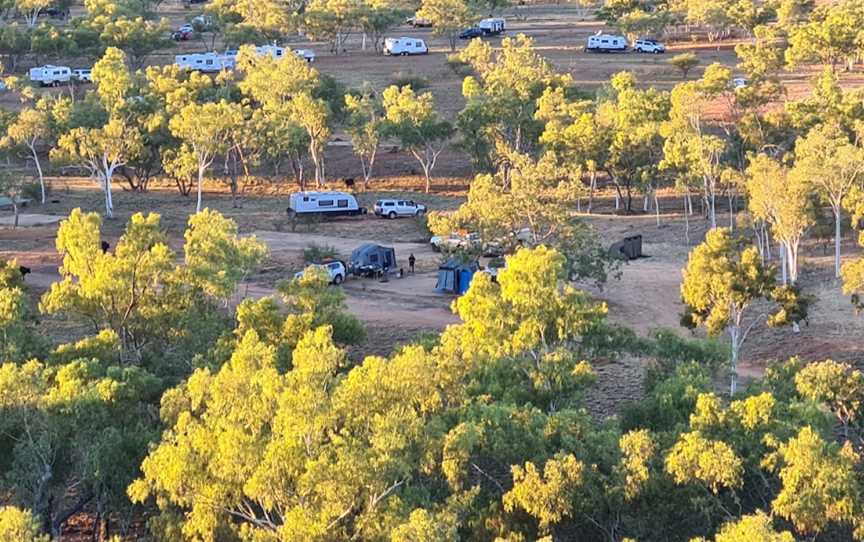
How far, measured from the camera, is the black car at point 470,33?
324 feet

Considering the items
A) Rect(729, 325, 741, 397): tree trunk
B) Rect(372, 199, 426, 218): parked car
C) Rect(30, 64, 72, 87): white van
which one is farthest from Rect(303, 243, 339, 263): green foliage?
Rect(30, 64, 72, 87): white van

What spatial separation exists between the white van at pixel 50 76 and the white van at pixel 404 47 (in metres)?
24.2

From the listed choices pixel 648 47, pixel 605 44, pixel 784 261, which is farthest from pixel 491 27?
pixel 784 261

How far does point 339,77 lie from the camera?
8094cm

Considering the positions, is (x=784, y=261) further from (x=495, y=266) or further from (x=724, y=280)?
(x=724, y=280)

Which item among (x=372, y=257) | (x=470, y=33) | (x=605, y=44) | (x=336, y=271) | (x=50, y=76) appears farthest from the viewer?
(x=470, y=33)

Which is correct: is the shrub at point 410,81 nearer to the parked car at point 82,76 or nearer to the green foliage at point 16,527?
the parked car at point 82,76

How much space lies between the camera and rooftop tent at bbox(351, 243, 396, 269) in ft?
141

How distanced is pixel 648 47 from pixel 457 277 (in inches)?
2208

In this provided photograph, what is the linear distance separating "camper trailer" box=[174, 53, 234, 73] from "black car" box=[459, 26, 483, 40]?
2190cm

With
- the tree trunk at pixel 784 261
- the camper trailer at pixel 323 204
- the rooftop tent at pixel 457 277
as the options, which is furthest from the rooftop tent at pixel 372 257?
the tree trunk at pixel 784 261

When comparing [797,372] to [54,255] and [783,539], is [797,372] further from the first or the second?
[54,255]

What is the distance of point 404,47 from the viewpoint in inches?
3588

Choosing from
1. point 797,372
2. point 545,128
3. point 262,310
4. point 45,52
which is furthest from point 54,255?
point 45,52
